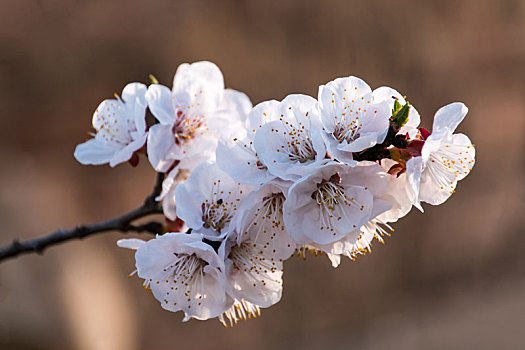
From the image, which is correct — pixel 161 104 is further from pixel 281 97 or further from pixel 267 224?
pixel 281 97

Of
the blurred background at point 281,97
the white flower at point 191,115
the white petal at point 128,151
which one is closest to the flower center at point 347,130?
the white flower at point 191,115

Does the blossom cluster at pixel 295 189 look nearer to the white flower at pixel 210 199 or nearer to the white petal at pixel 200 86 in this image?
the white flower at pixel 210 199

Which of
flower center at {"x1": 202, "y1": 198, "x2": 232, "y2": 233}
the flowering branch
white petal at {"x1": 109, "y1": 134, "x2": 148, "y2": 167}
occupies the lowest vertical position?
the flowering branch

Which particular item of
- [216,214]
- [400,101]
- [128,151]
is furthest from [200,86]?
[400,101]

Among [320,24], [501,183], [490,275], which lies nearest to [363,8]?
[320,24]

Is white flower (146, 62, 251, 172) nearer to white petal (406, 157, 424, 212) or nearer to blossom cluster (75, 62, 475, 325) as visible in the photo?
blossom cluster (75, 62, 475, 325)

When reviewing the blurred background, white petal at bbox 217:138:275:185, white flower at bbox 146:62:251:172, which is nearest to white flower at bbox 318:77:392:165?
white petal at bbox 217:138:275:185
